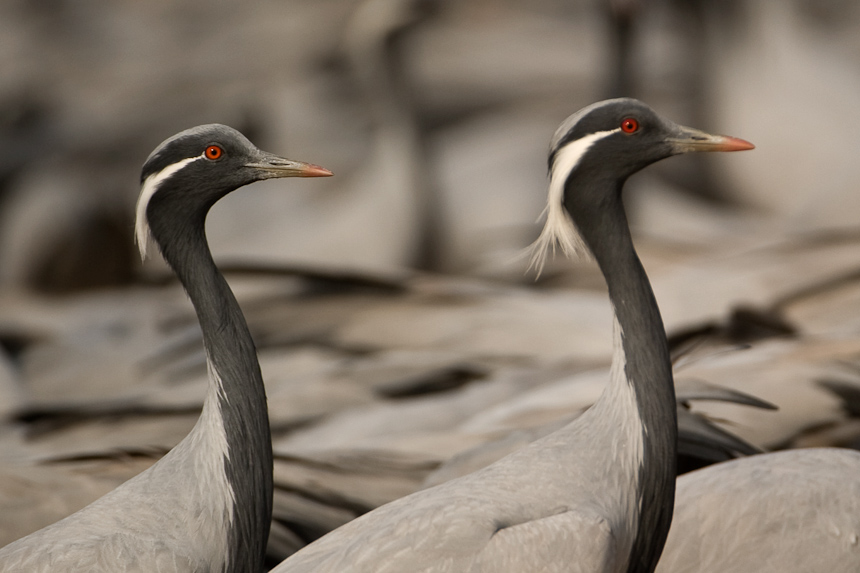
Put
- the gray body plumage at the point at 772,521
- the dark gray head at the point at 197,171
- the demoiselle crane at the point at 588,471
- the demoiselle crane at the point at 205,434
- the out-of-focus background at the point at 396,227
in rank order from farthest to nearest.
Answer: the out-of-focus background at the point at 396,227, the gray body plumage at the point at 772,521, the dark gray head at the point at 197,171, the demoiselle crane at the point at 205,434, the demoiselle crane at the point at 588,471

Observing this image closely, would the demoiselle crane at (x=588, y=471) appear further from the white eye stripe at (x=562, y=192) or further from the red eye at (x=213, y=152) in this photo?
the red eye at (x=213, y=152)

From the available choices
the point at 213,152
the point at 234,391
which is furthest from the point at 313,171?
the point at 234,391

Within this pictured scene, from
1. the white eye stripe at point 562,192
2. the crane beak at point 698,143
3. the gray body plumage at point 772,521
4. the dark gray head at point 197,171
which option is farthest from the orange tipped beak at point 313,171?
the gray body plumage at point 772,521

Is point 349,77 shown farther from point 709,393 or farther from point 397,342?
point 709,393

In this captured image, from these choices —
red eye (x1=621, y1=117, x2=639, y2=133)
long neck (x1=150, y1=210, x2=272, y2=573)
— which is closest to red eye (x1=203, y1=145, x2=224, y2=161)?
long neck (x1=150, y1=210, x2=272, y2=573)

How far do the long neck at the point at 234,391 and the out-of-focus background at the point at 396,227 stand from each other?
1.83 feet

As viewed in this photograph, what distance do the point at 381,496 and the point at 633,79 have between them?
4643 mm

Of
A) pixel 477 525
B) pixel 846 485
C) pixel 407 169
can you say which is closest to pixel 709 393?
pixel 846 485

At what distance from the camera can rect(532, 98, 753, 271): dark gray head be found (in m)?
2.63

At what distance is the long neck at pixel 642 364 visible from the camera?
255cm

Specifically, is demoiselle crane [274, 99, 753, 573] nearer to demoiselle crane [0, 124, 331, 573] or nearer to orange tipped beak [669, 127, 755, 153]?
orange tipped beak [669, 127, 755, 153]

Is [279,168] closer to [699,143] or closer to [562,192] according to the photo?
[562,192]

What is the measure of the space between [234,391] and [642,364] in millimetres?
981

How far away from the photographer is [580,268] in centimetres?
625
